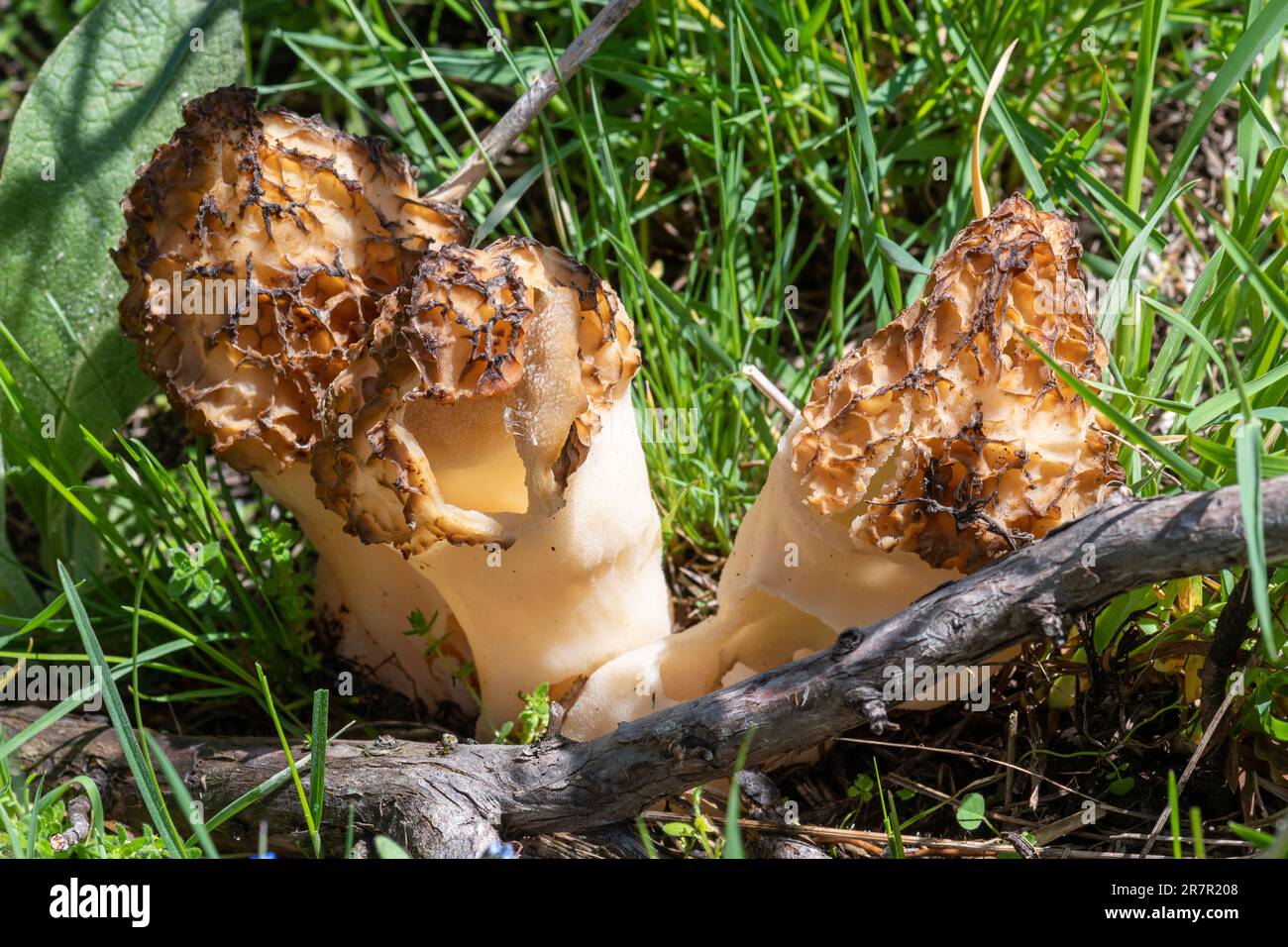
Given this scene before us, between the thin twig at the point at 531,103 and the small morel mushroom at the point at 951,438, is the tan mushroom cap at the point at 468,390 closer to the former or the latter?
the small morel mushroom at the point at 951,438

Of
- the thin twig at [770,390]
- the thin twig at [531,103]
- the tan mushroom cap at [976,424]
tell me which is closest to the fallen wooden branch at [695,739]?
the tan mushroom cap at [976,424]

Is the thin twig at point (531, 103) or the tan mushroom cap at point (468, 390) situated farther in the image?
the thin twig at point (531, 103)

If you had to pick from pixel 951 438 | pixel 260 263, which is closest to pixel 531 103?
pixel 260 263

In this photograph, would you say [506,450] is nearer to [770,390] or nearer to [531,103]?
[770,390]

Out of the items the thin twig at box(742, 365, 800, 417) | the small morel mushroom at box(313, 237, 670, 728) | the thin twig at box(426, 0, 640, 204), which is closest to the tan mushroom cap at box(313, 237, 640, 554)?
the small morel mushroom at box(313, 237, 670, 728)

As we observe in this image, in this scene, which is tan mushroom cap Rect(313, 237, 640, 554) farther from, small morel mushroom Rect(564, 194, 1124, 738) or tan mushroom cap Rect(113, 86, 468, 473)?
small morel mushroom Rect(564, 194, 1124, 738)

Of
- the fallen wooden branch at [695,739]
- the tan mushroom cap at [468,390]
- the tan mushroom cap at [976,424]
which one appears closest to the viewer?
the fallen wooden branch at [695,739]
